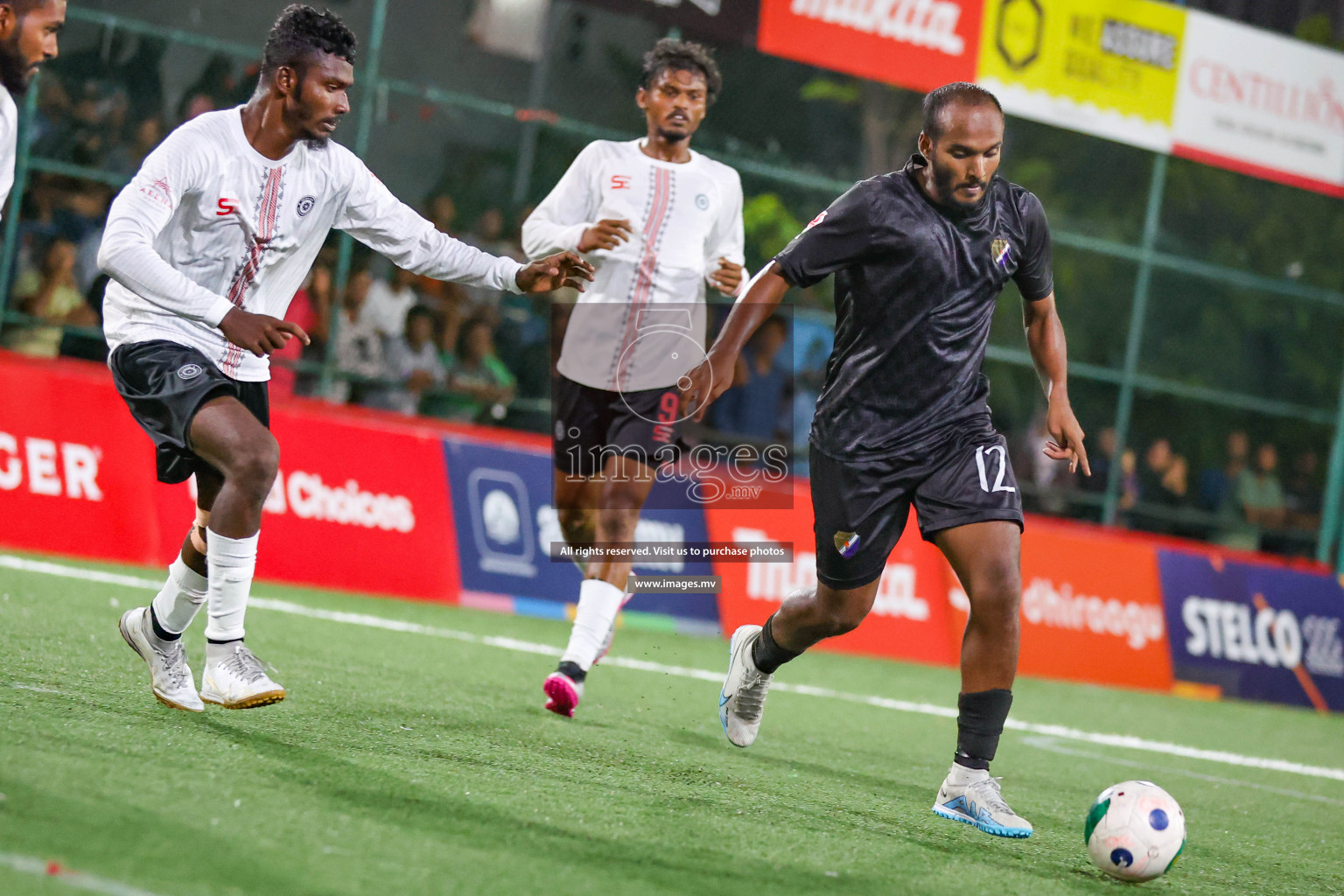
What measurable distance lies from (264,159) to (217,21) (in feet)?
23.7

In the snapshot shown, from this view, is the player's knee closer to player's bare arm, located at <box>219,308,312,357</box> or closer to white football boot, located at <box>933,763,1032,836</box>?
player's bare arm, located at <box>219,308,312,357</box>

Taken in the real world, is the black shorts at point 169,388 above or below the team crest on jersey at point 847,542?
above

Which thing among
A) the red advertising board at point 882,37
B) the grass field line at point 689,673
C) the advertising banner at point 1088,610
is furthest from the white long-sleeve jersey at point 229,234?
the red advertising board at point 882,37

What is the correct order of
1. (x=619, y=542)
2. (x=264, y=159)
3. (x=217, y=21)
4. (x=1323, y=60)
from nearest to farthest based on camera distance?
(x=264, y=159), (x=619, y=542), (x=217, y=21), (x=1323, y=60)

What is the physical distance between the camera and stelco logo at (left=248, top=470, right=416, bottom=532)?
945cm

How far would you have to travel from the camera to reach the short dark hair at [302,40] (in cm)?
491

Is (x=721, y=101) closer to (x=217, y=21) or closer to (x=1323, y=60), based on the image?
(x=217, y=21)

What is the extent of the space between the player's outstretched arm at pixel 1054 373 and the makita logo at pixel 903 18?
7.76 metres

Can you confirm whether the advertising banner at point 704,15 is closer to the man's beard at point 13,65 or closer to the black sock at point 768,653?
the black sock at point 768,653

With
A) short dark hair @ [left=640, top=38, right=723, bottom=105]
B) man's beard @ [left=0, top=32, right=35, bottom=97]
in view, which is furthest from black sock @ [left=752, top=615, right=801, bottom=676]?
man's beard @ [left=0, top=32, right=35, bottom=97]

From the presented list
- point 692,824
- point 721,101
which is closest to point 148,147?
point 721,101

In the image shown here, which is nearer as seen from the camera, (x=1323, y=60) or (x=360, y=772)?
(x=360, y=772)

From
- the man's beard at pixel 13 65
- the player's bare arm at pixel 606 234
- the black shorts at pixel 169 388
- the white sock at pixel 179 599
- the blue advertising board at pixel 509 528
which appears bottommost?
the blue advertising board at pixel 509 528

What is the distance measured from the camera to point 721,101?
13195 mm
